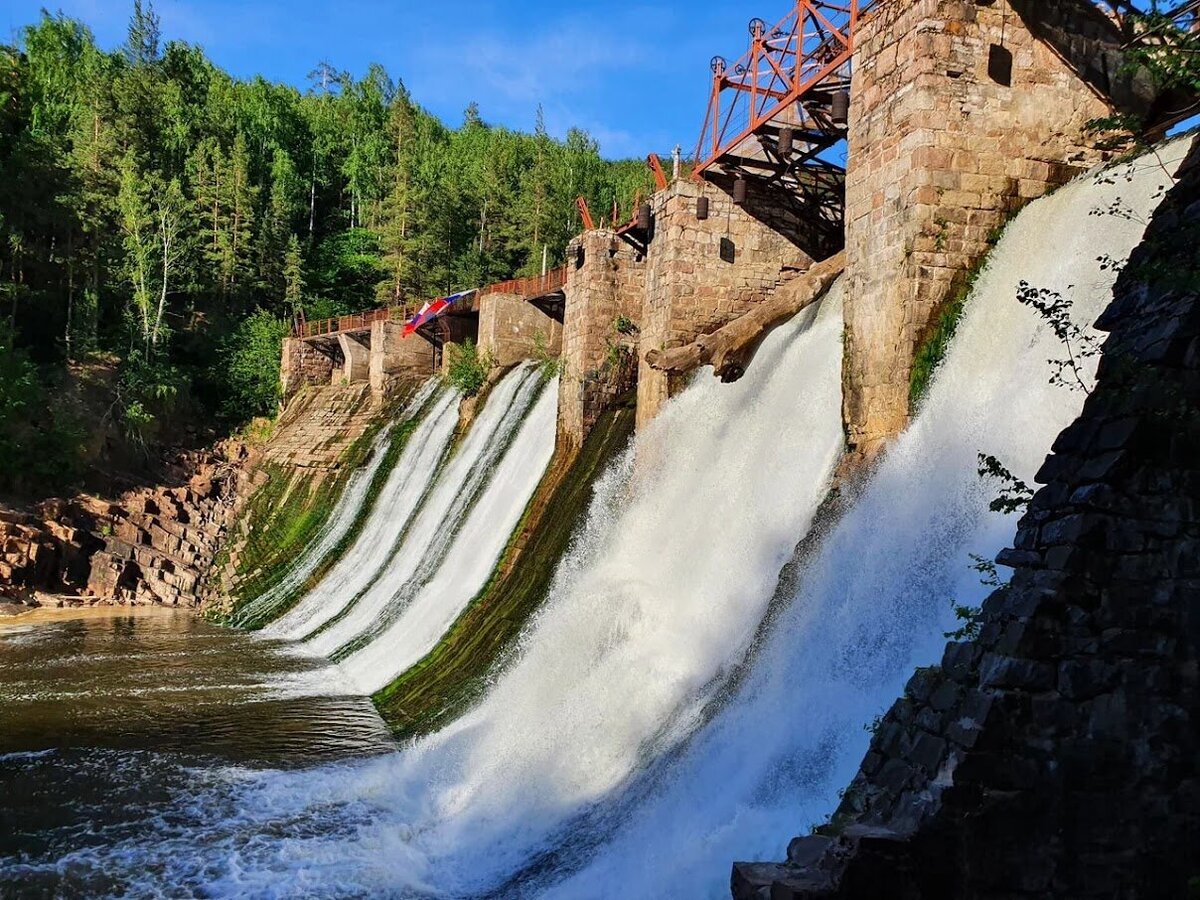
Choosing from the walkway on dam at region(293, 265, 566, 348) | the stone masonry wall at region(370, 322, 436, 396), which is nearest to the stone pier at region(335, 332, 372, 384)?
the walkway on dam at region(293, 265, 566, 348)

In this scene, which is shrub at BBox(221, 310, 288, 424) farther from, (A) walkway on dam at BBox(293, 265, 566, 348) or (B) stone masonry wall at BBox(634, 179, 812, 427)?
(B) stone masonry wall at BBox(634, 179, 812, 427)

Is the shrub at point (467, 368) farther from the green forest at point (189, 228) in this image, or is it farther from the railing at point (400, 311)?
the green forest at point (189, 228)

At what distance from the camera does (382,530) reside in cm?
2205

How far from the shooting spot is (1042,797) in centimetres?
466

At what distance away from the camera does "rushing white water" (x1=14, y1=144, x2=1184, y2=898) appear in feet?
22.5

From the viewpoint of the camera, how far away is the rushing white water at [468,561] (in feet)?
51.2

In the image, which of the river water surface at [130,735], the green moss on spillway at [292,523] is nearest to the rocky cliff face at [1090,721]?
the river water surface at [130,735]

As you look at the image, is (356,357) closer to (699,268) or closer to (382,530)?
(382,530)

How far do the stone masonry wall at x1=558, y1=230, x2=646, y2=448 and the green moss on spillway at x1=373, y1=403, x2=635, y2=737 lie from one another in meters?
0.76

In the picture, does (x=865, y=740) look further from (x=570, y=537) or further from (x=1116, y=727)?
(x=570, y=537)

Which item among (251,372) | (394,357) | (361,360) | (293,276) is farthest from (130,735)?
(293,276)

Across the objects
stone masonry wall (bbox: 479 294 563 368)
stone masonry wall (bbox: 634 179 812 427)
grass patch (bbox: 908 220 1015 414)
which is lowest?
grass patch (bbox: 908 220 1015 414)

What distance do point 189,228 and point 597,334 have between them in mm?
37559

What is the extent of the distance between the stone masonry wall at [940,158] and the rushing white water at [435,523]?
11.0 m
